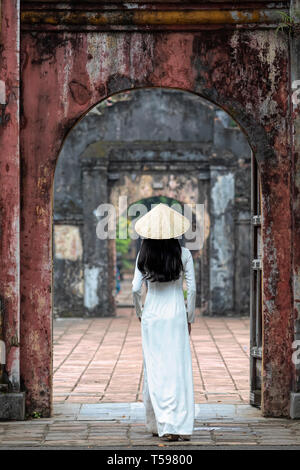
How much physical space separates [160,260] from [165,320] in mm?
471

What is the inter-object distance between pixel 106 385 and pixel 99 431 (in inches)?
110

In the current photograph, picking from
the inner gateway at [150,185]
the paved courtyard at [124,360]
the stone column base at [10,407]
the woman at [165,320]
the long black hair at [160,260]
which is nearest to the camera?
the woman at [165,320]

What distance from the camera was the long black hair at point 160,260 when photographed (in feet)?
22.6

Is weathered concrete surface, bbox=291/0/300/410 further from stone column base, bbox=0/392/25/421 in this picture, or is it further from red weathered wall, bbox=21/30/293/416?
stone column base, bbox=0/392/25/421

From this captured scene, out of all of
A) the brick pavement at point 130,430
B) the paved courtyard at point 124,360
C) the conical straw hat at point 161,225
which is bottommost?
the paved courtyard at point 124,360

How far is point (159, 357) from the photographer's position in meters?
6.86

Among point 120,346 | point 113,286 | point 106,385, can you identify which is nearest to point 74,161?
point 113,286

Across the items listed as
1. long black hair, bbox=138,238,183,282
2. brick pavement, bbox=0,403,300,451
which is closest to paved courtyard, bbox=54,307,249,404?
brick pavement, bbox=0,403,300,451

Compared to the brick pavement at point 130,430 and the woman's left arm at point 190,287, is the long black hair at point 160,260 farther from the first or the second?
the brick pavement at point 130,430

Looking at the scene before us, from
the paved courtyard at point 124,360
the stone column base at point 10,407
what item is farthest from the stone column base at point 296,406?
the stone column base at point 10,407

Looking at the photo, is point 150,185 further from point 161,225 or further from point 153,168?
point 161,225

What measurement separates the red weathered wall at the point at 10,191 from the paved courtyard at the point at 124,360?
1.46m

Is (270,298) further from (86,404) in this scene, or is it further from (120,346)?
(120,346)

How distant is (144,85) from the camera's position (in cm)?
793
